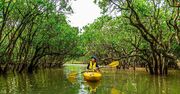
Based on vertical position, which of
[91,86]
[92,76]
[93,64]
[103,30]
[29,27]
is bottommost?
[91,86]

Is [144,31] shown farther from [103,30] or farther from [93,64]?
[103,30]

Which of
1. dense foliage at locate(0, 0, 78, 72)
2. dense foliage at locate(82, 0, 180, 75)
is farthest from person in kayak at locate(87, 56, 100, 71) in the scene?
dense foliage at locate(0, 0, 78, 72)

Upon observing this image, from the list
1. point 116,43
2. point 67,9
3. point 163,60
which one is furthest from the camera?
point 116,43

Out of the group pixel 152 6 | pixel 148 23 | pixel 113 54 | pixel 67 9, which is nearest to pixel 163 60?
pixel 148 23

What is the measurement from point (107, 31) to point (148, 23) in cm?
2224

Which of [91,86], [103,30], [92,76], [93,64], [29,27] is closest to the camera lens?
[91,86]

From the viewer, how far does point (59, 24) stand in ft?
118

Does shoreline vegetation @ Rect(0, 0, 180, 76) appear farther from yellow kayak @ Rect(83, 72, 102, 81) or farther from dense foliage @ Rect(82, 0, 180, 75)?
yellow kayak @ Rect(83, 72, 102, 81)

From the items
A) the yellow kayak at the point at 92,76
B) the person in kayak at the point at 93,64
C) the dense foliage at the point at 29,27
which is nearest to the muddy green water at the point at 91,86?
the yellow kayak at the point at 92,76

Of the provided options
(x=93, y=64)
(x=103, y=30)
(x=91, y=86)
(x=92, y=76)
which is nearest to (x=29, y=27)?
(x=93, y=64)

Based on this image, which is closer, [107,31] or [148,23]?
[148,23]

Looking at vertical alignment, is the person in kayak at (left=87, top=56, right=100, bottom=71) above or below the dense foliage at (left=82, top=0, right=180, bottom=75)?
below

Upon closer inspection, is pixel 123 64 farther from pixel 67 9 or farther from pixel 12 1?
pixel 12 1

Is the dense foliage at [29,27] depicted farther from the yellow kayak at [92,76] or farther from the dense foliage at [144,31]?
the yellow kayak at [92,76]
